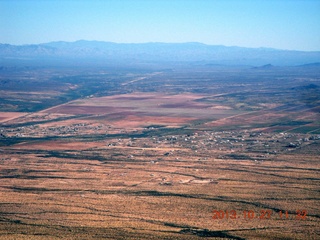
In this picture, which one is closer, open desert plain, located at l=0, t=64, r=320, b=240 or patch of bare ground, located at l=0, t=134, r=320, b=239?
patch of bare ground, located at l=0, t=134, r=320, b=239

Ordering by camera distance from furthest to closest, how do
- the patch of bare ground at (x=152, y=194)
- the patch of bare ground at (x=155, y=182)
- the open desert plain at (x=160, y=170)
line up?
the open desert plain at (x=160, y=170) < the patch of bare ground at (x=155, y=182) < the patch of bare ground at (x=152, y=194)

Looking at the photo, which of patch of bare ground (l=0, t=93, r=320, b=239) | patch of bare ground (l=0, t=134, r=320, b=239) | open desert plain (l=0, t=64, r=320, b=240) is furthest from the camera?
open desert plain (l=0, t=64, r=320, b=240)

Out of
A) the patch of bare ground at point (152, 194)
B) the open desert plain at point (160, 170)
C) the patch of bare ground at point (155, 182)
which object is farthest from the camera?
the open desert plain at point (160, 170)

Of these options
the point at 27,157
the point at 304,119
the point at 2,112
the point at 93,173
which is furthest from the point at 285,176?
the point at 2,112

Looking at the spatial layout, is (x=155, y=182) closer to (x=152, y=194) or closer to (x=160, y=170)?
(x=152, y=194)

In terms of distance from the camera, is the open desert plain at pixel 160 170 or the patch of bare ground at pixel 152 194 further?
the open desert plain at pixel 160 170

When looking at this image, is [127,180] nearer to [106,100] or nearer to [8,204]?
[8,204]

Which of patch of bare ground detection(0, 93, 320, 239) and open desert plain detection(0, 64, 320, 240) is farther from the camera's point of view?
open desert plain detection(0, 64, 320, 240)

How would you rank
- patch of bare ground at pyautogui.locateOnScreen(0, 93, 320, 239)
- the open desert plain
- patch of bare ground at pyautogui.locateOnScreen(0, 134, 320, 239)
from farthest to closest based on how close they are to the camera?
the open desert plain, patch of bare ground at pyautogui.locateOnScreen(0, 93, 320, 239), patch of bare ground at pyautogui.locateOnScreen(0, 134, 320, 239)
